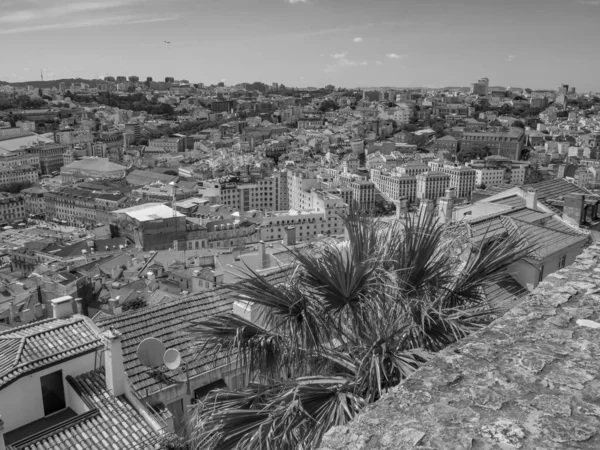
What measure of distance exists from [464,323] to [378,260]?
2.13ft

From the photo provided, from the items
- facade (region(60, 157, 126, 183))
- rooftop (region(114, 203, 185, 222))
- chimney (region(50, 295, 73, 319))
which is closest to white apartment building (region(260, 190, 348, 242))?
rooftop (region(114, 203, 185, 222))

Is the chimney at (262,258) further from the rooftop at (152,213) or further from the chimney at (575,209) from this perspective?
the rooftop at (152,213)

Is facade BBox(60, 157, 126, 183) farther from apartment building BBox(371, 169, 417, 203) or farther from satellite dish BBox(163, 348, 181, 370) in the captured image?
satellite dish BBox(163, 348, 181, 370)

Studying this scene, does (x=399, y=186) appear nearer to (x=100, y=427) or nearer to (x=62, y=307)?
(x=62, y=307)

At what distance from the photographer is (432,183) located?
69.6m

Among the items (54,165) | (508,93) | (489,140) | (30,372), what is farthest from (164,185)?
(508,93)

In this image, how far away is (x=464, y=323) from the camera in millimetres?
3611

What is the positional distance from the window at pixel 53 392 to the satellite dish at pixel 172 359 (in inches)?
43.2

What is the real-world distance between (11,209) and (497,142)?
72135 millimetres

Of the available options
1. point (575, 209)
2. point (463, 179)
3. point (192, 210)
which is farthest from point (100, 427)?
point (463, 179)

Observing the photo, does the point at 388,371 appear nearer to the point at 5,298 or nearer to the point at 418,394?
the point at 418,394

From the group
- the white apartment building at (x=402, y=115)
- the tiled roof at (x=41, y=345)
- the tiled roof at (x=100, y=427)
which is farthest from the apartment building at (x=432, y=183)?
the white apartment building at (x=402, y=115)

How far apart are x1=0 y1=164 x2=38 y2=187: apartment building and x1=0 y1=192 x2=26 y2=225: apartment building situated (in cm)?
1567

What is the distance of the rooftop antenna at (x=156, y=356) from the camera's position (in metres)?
6.60
